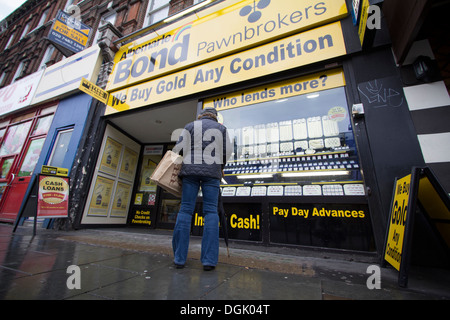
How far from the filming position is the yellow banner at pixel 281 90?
10.0 feet

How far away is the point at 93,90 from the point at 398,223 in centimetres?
580

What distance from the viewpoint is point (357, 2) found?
263cm

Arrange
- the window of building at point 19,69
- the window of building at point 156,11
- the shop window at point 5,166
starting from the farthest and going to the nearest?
the window of building at point 19,69 < the window of building at point 156,11 < the shop window at point 5,166

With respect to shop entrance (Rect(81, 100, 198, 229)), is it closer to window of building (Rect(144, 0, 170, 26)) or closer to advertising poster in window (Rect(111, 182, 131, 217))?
advertising poster in window (Rect(111, 182, 131, 217))

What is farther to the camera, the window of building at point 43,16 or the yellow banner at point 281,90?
the window of building at point 43,16

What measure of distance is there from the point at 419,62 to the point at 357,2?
1.14 m

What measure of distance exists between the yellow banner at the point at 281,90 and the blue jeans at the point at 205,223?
2.14 meters

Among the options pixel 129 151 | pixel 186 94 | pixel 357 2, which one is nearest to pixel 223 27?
pixel 186 94

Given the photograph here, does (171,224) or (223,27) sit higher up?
(223,27)

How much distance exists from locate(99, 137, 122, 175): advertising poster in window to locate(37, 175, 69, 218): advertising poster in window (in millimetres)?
984

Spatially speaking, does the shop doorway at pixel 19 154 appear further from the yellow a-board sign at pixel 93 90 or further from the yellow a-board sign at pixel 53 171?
the yellow a-board sign at pixel 93 90

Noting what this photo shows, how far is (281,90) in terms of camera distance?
3373 mm

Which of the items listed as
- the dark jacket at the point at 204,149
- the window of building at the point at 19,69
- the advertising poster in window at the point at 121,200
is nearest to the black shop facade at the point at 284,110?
the advertising poster in window at the point at 121,200
